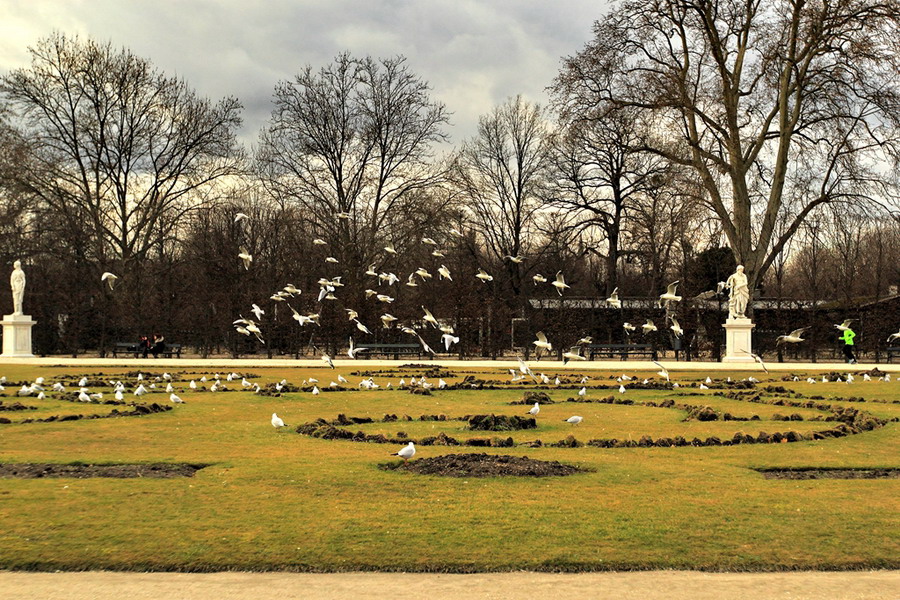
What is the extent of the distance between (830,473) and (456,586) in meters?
Answer: 6.93

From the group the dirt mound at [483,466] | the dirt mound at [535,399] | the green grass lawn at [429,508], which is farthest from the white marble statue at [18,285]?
the dirt mound at [483,466]

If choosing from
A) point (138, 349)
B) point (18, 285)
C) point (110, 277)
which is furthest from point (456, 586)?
point (110, 277)

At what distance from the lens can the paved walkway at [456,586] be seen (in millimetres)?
6727

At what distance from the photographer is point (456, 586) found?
7.00 meters

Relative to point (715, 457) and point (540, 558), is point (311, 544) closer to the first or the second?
point (540, 558)

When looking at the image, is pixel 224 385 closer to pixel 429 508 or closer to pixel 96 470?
pixel 96 470

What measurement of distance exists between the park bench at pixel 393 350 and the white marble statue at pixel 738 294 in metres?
15.5

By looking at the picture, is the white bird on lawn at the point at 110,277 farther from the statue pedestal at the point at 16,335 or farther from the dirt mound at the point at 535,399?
the dirt mound at the point at 535,399

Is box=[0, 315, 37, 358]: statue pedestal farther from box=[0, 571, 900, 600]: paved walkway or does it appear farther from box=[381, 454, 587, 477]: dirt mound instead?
box=[0, 571, 900, 600]: paved walkway

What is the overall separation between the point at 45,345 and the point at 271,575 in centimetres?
4610

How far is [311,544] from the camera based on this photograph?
803cm

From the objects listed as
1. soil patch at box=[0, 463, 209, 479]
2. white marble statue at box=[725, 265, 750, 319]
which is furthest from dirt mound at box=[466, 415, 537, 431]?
white marble statue at box=[725, 265, 750, 319]

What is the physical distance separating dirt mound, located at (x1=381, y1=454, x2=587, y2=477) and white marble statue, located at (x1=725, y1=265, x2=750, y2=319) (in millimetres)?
30506

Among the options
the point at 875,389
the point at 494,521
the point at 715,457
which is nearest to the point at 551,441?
the point at 715,457
